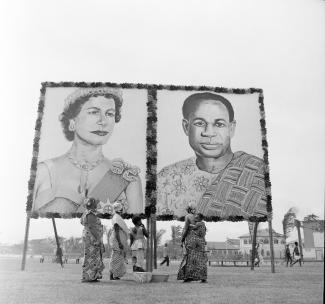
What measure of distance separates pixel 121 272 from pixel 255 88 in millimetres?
5105

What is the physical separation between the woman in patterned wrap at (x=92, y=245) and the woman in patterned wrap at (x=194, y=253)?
1.14m

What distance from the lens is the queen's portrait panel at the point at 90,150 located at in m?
7.74

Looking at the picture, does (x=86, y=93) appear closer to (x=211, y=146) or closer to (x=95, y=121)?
(x=95, y=121)

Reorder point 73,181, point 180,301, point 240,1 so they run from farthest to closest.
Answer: point 73,181, point 240,1, point 180,301

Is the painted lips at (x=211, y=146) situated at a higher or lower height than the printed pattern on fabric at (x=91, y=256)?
higher

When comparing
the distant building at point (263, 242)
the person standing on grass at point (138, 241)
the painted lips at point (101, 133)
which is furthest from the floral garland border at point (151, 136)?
the distant building at point (263, 242)

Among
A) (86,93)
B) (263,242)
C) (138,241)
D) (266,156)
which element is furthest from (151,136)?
(263,242)

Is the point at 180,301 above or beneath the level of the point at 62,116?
beneath

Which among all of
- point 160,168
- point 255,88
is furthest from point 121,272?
point 255,88

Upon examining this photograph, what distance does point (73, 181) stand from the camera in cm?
782

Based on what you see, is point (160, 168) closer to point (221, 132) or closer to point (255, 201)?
point (221, 132)

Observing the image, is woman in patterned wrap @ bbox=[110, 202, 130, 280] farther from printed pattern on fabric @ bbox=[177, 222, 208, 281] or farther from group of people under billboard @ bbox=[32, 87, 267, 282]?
group of people under billboard @ bbox=[32, 87, 267, 282]

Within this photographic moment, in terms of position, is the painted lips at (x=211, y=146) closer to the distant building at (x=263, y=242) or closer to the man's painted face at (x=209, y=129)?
the man's painted face at (x=209, y=129)

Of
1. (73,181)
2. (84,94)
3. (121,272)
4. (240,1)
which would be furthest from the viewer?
(84,94)
